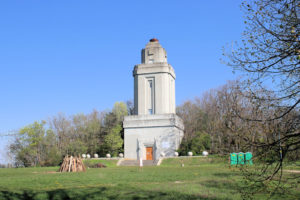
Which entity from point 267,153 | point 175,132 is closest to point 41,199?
point 267,153

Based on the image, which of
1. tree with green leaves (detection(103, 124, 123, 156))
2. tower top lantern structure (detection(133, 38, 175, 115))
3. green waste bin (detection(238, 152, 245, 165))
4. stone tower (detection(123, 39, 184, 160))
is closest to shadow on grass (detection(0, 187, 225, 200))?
green waste bin (detection(238, 152, 245, 165))

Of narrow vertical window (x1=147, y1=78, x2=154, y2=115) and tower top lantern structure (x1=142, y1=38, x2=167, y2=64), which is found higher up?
tower top lantern structure (x1=142, y1=38, x2=167, y2=64)

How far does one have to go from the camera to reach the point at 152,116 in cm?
4212

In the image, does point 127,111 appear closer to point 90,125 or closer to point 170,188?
point 90,125

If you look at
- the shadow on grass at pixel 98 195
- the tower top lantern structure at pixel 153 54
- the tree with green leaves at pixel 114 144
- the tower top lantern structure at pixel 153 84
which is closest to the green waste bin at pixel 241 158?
the shadow on grass at pixel 98 195

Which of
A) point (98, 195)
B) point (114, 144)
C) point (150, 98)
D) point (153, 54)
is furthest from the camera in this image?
point (114, 144)

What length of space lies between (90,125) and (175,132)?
16.2 meters

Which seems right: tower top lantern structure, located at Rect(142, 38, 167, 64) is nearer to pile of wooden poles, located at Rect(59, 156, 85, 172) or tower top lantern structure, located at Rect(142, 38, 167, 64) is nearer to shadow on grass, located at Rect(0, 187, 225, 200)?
pile of wooden poles, located at Rect(59, 156, 85, 172)

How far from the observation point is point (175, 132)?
42.2 meters

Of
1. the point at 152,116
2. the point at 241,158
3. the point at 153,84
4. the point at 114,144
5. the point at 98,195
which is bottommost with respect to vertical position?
the point at 98,195

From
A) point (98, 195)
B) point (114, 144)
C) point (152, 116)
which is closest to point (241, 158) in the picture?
point (98, 195)

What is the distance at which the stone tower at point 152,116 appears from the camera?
41.8 meters

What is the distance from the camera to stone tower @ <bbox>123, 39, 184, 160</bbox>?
4175 centimetres

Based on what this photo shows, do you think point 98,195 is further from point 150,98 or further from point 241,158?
point 150,98
